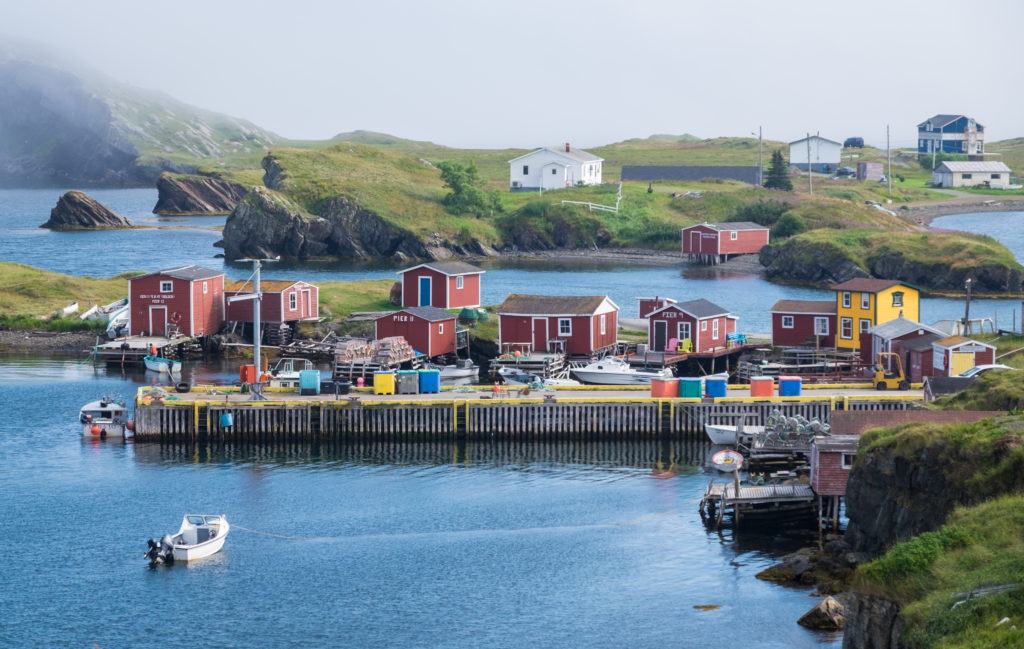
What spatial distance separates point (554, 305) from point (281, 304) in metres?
17.5

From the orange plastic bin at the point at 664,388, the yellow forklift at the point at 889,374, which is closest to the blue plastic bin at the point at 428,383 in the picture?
the orange plastic bin at the point at 664,388

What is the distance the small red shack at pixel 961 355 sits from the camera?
66.4 m

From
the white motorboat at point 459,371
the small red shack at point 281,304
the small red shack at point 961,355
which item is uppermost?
the small red shack at point 281,304

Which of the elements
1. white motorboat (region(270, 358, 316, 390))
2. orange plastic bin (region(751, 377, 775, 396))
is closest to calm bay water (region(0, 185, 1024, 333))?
orange plastic bin (region(751, 377, 775, 396))

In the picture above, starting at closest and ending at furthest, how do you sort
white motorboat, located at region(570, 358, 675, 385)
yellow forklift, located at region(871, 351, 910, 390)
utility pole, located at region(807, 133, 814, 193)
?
yellow forklift, located at region(871, 351, 910, 390), white motorboat, located at region(570, 358, 675, 385), utility pole, located at region(807, 133, 814, 193)

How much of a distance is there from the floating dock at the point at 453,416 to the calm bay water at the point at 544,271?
93.9ft

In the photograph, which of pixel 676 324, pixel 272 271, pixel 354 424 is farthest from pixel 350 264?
pixel 354 424

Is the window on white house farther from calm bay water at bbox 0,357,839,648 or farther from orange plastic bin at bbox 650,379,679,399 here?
calm bay water at bbox 0,357,839,648

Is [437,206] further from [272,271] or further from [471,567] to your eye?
[471,567]

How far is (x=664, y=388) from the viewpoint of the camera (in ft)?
214

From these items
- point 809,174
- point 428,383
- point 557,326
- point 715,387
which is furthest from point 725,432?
point 809,174

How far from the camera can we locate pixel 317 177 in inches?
6156

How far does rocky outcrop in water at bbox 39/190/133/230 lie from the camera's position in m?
181

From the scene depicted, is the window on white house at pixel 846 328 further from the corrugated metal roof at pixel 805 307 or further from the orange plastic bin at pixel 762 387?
the orange plastic bin at pixel 762 387
